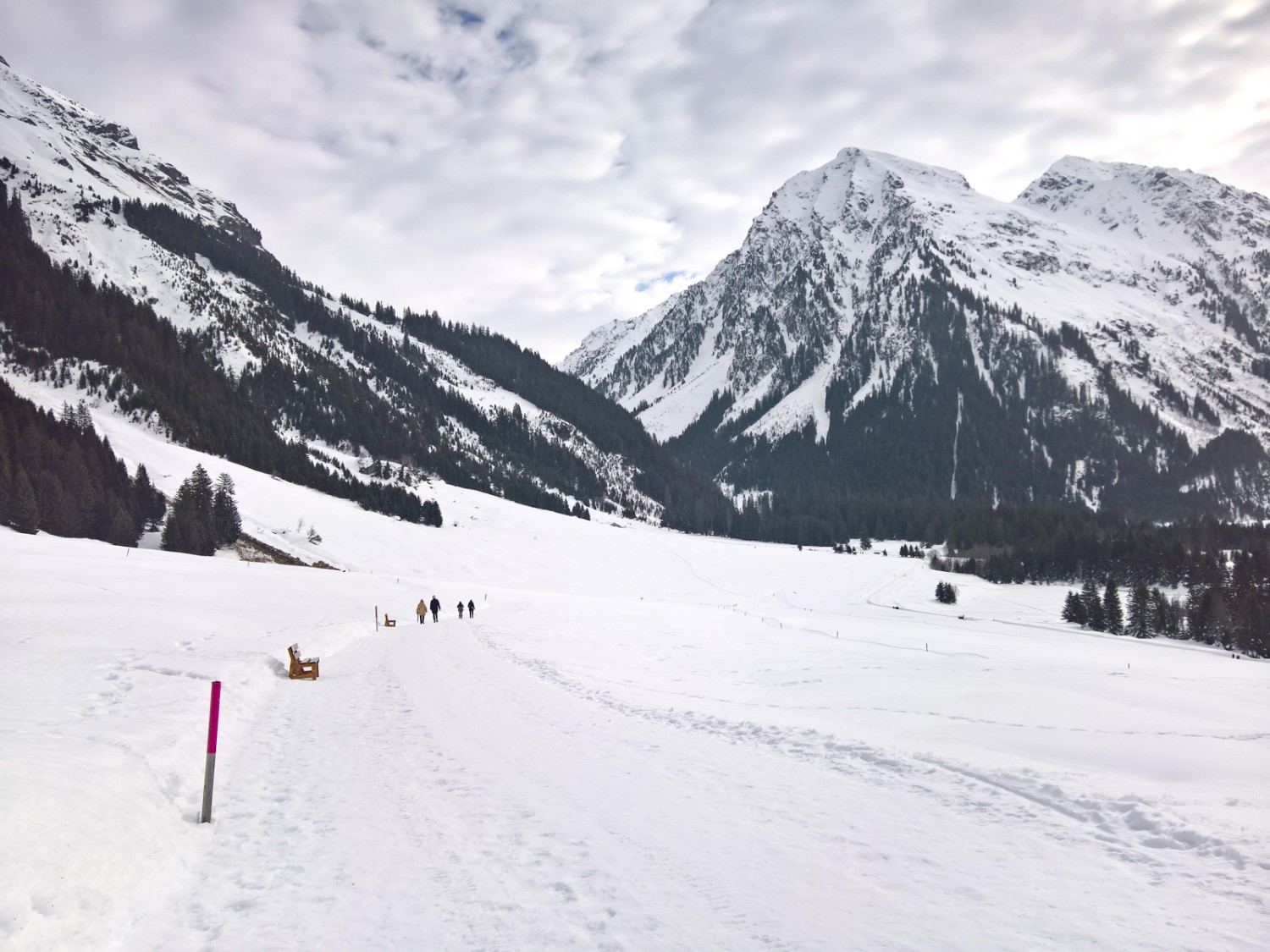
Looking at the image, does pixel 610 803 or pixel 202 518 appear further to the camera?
pixel 202 518

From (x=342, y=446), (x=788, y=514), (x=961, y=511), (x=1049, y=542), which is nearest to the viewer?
(x=1049, y=542)

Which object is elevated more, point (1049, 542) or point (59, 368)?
point (59, 368)

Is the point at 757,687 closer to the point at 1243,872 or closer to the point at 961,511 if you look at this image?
the point at 1243,872

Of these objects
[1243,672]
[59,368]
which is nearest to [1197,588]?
[1243,672]

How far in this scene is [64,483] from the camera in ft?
197

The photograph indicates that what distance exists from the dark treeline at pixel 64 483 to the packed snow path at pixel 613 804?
46342 mm

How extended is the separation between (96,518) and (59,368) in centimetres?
7128

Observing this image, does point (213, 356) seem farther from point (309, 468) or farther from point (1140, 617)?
point (1140, 617)

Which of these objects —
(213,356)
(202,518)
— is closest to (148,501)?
(202,518)

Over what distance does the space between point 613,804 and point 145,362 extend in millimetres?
145745

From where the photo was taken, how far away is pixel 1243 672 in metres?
30.9

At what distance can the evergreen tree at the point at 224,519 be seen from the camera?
2657 inches

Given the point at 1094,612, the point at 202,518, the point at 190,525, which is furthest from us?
the point at 1094,612

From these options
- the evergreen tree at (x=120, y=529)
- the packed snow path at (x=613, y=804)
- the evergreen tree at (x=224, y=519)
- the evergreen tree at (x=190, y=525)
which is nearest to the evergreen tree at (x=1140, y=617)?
the packed snow path at (x=613, y=804)
